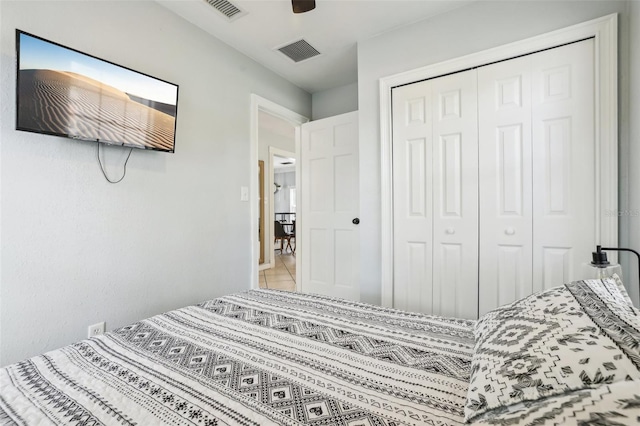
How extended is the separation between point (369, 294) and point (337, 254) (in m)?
0.68

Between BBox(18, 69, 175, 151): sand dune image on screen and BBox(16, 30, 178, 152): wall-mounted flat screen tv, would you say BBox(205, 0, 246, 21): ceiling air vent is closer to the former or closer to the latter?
BBox(16, 30, 178, 152): wall-mounted flat screen tv

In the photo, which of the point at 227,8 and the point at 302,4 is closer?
the point at 302,4

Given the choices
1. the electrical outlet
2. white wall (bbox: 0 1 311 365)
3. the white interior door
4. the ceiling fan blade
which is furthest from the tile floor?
the ceiling fan blade

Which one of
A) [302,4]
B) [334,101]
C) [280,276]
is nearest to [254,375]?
[302,4]

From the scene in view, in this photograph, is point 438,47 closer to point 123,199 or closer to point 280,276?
point 123,199

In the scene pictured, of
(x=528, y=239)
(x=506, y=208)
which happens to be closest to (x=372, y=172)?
(x=506, y=208)

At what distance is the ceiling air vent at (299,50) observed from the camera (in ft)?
8.64

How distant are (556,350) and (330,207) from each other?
105 inches

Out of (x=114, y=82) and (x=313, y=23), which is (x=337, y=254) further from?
(x=114, y=82)

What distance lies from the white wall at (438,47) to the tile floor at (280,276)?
188 centimetres

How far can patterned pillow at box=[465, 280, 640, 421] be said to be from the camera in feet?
1.71

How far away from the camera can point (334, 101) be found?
3.56 m

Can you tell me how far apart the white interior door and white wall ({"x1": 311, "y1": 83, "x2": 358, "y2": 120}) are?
1.21 feet

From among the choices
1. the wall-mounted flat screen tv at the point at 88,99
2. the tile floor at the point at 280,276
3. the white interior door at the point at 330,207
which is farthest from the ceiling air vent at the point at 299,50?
the tile floor at the point at 280,276
